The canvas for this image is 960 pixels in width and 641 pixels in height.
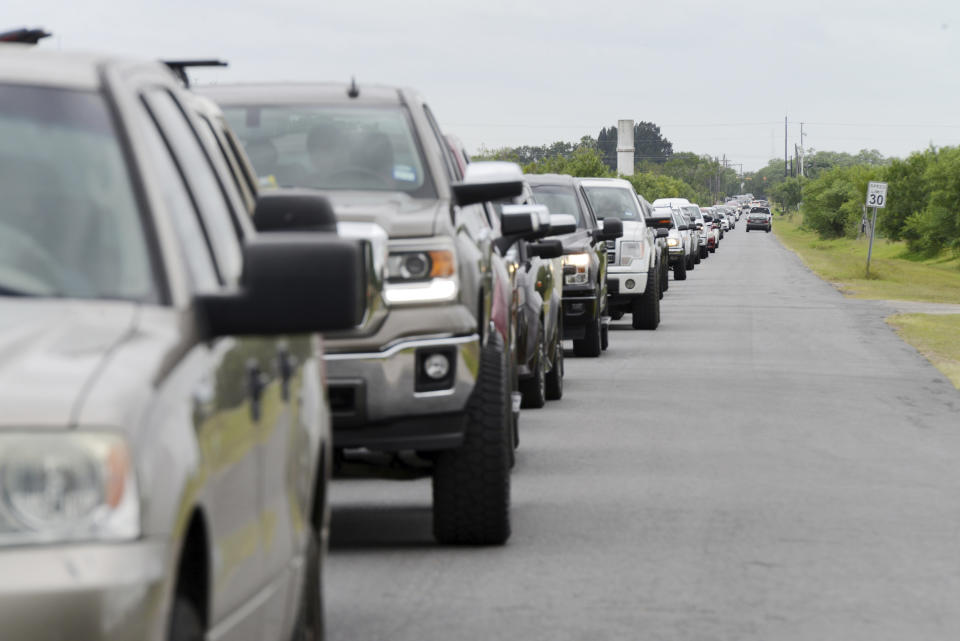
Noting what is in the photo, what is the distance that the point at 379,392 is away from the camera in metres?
7.79

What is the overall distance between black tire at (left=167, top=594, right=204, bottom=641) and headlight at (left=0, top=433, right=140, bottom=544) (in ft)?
1.07

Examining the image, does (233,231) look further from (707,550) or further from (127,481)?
(707,550)

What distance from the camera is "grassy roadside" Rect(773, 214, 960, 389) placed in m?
23.3

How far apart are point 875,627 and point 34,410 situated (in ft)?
14.6

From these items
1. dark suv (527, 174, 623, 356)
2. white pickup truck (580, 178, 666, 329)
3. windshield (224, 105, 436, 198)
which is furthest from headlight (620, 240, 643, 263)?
windshield (224, 105, 436, 198)

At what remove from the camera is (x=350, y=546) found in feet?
27.7

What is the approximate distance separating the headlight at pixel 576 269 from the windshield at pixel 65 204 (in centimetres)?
1458

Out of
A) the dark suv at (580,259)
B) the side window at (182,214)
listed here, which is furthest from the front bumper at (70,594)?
the dark suv at (580,259)

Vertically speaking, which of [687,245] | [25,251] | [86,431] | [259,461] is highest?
[25,251]

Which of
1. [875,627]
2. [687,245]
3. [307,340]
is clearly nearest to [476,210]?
[875,627]

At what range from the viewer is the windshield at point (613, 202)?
1003 inches

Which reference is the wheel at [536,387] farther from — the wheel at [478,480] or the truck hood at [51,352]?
the truck hood at [51,352]

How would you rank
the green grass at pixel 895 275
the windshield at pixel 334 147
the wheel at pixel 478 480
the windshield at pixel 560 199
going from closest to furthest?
the wheel at pixel 478 480, the windshield at pixel 334 147, the windshield at pixel 560 199, the green grass at pixel 895 275

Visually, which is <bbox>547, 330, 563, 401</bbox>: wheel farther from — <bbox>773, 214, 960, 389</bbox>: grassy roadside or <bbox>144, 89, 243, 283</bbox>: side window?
<bbox>144, 89, 243, 283</bbox>: side window
